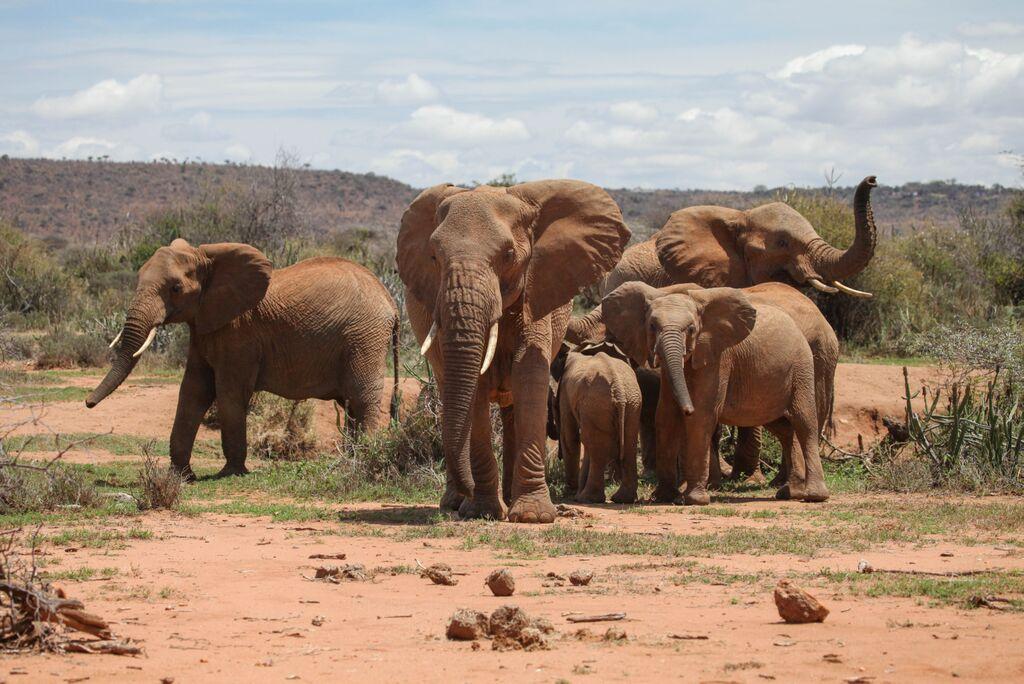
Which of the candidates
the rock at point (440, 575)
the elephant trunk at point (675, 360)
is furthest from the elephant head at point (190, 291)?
the rock at point (440, 575)

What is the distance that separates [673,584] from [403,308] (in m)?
15.5

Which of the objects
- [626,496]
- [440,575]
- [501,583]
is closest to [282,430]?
[626,496]

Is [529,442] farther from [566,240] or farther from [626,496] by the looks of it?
[626,496]

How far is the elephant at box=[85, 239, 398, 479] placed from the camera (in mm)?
14391

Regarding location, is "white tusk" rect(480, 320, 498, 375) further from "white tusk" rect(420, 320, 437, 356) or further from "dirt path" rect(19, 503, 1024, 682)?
"dirt path" rect(19, 503, 1024, 682)

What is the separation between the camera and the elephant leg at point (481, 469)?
36.2ft

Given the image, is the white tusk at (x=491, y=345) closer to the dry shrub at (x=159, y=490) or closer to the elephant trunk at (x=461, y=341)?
the elephant trunk at (x=461, y=341)

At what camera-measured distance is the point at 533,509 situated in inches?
426

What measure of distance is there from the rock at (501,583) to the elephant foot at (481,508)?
10.6 feet

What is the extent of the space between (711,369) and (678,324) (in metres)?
0.69

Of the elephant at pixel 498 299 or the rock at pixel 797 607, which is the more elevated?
the elephant at pixel 498 299

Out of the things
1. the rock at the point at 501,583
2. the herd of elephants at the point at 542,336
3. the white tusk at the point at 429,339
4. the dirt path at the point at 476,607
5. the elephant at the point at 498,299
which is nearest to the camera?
the dirt path at the point at 476,607

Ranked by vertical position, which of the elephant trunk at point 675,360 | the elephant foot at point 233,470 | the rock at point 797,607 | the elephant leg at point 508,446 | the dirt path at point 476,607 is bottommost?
the elephant foot at point 233,470

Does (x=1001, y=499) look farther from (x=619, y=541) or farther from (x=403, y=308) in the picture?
(x=403, y=308)
